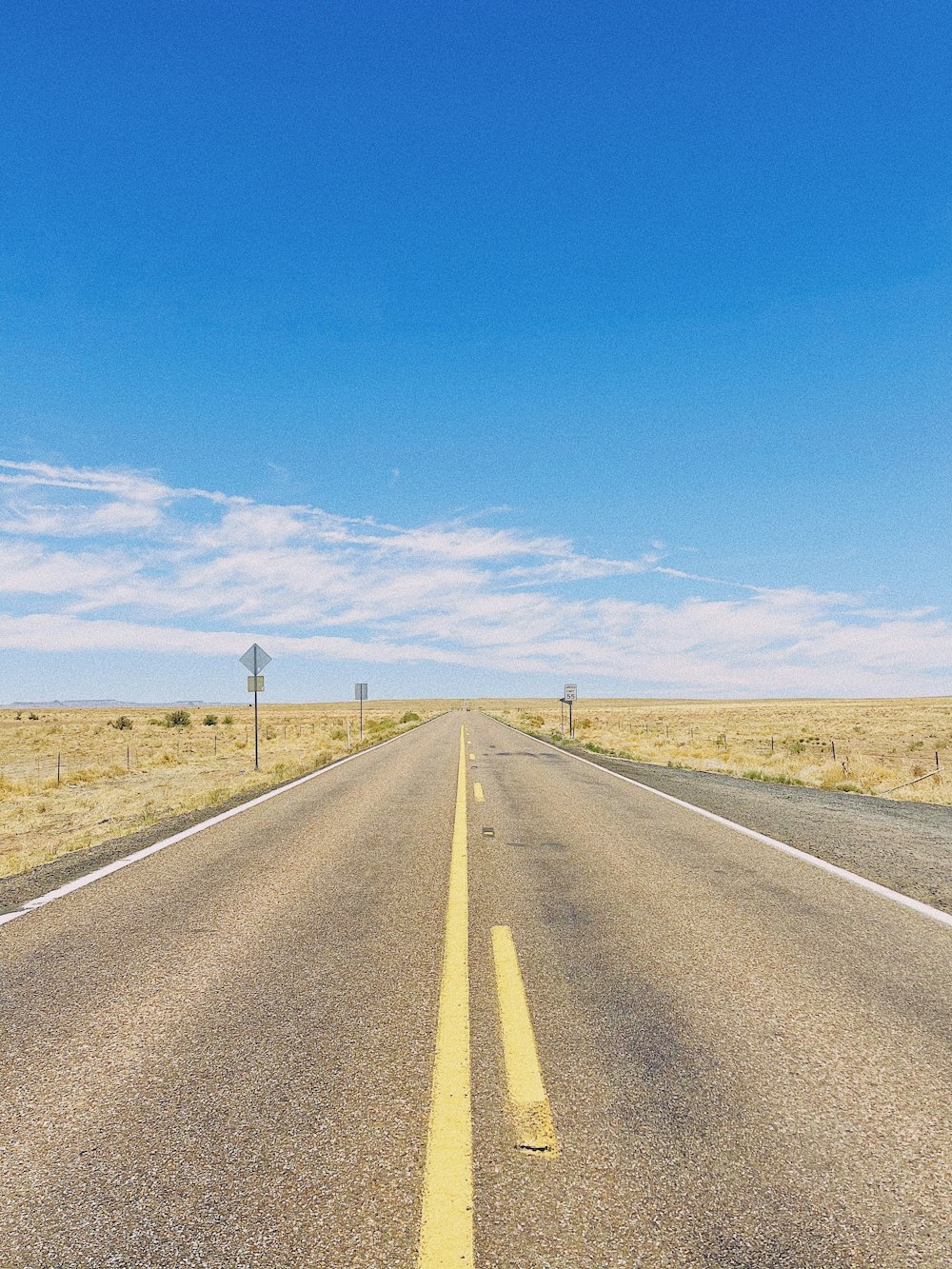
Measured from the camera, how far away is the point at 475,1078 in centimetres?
316

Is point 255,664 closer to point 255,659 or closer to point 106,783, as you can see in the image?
point 255,659

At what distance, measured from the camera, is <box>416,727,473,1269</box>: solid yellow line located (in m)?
2.15

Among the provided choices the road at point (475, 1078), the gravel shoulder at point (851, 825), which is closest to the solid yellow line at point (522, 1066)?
the road at point (475, 1078)

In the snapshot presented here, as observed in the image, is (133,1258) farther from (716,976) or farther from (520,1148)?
(716,976)

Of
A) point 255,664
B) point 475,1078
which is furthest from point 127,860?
point 255,664

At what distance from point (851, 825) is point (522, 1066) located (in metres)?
8.88

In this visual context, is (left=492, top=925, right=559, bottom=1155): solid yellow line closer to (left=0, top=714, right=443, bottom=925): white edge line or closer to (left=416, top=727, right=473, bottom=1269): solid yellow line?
(left=416, top=727, right=473, bottom=1269): solid yellow line

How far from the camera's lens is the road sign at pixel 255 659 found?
860 inches

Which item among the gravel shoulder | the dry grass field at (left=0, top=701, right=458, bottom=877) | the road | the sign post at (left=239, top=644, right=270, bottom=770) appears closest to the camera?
the road

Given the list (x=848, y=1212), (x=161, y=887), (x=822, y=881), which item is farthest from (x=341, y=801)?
(x=848, y=1212)

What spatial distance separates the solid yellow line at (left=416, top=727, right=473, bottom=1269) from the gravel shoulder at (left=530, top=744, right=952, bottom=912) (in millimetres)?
4433

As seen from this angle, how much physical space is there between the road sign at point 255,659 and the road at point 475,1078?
15.6m

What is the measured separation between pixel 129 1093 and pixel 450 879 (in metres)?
4.09

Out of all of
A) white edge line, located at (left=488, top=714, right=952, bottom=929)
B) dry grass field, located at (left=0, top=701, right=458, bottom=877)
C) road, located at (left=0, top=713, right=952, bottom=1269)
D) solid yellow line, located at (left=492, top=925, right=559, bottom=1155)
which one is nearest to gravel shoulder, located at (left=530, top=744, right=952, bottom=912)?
white edge line, located at (left=488, top=714, right=952, bottom=929)
